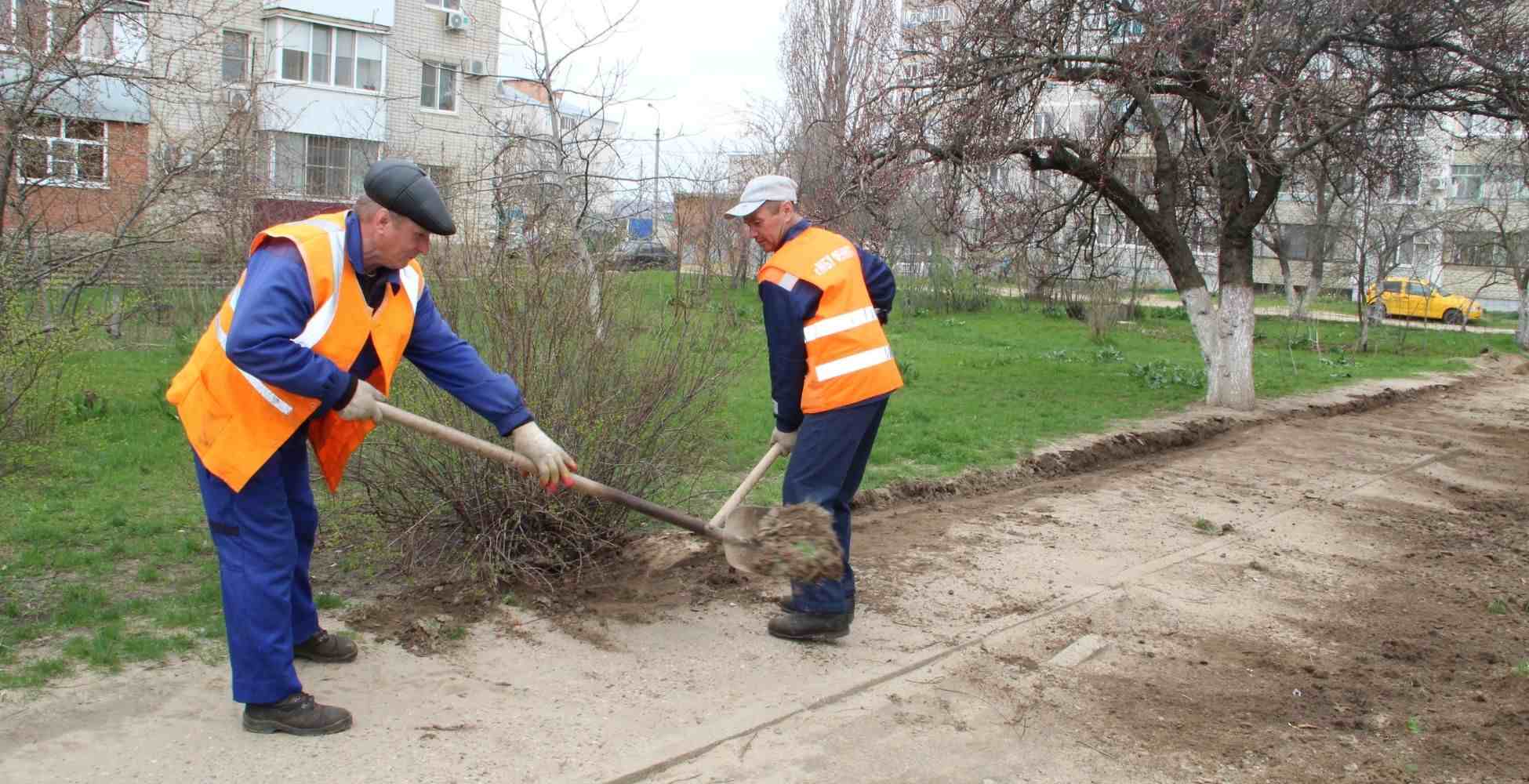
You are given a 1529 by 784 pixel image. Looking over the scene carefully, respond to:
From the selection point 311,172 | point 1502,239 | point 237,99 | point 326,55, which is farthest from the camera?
point 326,55

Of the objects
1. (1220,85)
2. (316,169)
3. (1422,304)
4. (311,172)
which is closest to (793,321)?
(1220,85)

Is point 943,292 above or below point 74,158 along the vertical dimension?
below

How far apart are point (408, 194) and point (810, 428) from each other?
1.89m

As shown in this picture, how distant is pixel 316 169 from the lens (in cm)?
1973

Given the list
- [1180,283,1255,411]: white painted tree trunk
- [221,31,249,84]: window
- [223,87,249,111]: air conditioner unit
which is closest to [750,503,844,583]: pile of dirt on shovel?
[221,31,249,84]: window

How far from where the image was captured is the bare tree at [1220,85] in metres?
10.9

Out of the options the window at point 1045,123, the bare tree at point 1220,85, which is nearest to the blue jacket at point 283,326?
the bare tree at point 1220,85

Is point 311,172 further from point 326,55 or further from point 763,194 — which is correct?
point 763,194

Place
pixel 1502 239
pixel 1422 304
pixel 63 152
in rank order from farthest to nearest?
pixel 1422 304 → pixel 1502 239 → pixel 63 152

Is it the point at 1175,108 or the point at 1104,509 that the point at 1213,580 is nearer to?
the point at 1104,509

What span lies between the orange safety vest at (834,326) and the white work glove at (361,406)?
1.70m

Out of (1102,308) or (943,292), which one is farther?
(943,292)

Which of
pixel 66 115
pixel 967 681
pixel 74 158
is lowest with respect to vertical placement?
pixel 967 681

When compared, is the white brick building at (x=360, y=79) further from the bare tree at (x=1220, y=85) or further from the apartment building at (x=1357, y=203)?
the bare tree at (x=1220, y=85)
